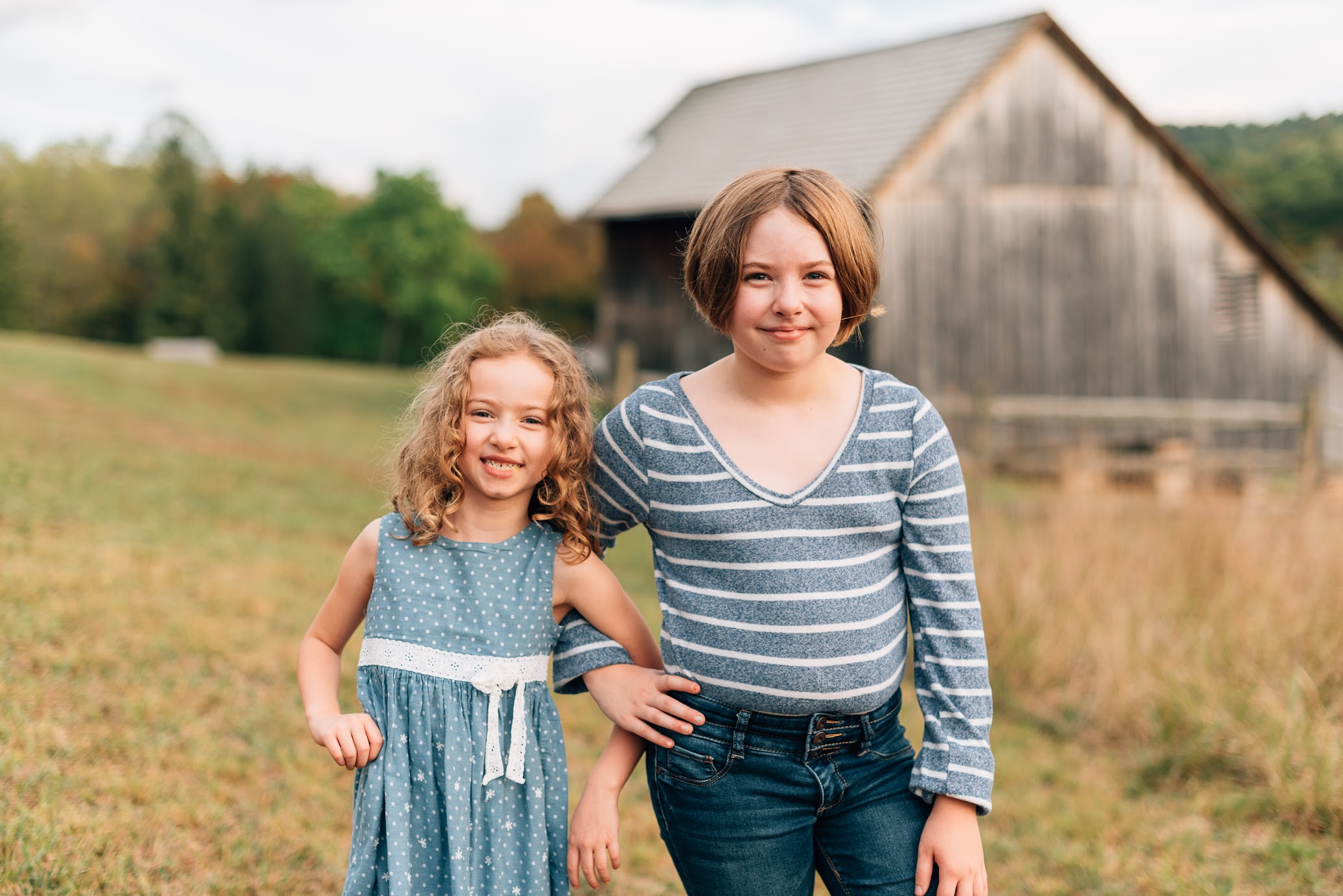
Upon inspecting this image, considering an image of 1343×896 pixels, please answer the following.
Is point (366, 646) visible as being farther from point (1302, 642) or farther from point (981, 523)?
point (981, 523)

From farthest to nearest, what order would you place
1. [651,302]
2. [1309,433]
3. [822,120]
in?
[651,302] → [822,120] → [1309,433]

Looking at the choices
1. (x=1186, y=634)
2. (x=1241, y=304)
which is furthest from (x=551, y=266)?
(x=1186, y=634)

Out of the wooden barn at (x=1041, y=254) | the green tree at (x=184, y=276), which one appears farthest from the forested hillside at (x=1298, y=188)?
the green tree at (x=184, y=276)

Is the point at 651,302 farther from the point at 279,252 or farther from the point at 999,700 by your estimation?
the point at 279,252

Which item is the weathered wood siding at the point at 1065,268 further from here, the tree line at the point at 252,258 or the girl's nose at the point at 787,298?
the tree line at the point at 252,258

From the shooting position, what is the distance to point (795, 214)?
185cm

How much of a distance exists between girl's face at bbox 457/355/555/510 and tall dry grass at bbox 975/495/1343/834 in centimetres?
339

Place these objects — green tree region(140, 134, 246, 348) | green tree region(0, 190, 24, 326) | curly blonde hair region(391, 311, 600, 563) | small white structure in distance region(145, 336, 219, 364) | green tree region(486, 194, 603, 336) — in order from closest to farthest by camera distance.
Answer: curly blonde hair region(391, 311, 600, 563), small white structure in distance region(145, 336, 219, 364), green tree region(0, 190, 24, 326), green tree region(140, 134, 246, 348), green tree region(486, 194, 603, 336)

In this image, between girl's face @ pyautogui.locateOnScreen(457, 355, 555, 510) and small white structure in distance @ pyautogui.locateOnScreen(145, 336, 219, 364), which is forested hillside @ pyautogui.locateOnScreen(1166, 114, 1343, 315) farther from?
girl's face @ pyautogui.locateOnScreen(457, 355, 555, 510)

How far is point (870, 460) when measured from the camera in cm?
187

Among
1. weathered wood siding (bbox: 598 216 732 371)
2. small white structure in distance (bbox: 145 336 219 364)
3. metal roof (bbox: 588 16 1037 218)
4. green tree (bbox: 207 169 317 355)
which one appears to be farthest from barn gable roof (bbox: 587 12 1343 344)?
green tree (bbox: 207 169 317 355)

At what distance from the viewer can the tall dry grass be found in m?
4.24

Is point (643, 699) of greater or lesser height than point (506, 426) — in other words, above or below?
below

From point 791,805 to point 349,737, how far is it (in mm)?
780
